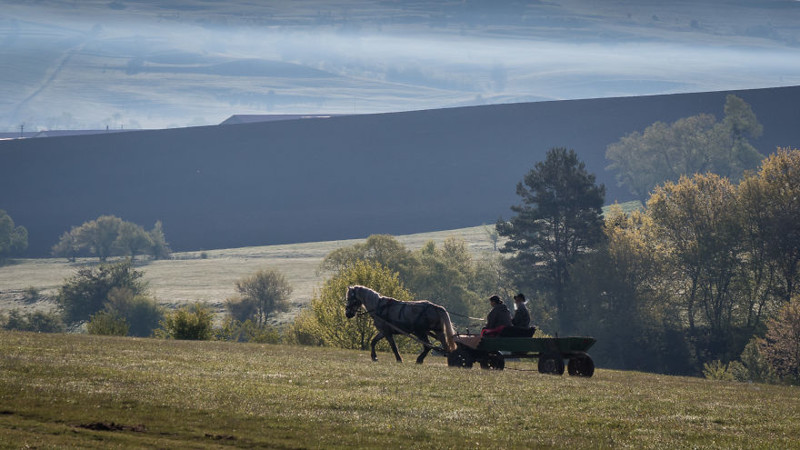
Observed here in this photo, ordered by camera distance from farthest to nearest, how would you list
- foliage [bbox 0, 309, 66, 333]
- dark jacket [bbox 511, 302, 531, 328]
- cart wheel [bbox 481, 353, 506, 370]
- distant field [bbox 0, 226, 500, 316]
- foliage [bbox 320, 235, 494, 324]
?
distant field [bbox 0, 226, 500, 316], foliage [bbox 0, 309, 66, 333], foliage [bbox 320, 235, 494, 324], cart wheel [bbox 481, 353, 506, 370], dark jacket [bbox 511, 302, 531, 328]

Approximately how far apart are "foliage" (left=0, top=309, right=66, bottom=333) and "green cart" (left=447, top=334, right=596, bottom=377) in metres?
104

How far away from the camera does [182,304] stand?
145500 mm

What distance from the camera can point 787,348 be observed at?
7650cm

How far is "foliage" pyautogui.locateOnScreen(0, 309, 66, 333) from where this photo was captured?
128 meters

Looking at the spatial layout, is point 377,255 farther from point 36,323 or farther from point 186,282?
point 186,282

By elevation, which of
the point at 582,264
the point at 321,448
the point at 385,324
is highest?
the point at 582,264

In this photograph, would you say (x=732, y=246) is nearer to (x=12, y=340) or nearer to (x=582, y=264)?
(x=582, y=264)

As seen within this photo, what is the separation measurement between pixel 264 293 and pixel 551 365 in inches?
4414

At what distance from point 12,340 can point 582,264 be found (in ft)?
268

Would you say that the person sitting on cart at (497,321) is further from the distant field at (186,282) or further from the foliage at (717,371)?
the distant field at (186,282)

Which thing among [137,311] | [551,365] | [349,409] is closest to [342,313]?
[551,365]

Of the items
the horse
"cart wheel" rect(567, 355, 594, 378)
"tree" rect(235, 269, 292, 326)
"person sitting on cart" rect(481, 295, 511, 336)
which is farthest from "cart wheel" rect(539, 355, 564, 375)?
"tree" rect(235, 269, 292, 326)

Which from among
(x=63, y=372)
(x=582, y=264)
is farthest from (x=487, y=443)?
(x=582, y=264)

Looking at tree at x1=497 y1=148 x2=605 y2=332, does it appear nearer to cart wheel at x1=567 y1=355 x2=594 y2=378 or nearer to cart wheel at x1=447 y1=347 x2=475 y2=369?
cart wheel at x1=567 y1=355 x2=594 y2=378
